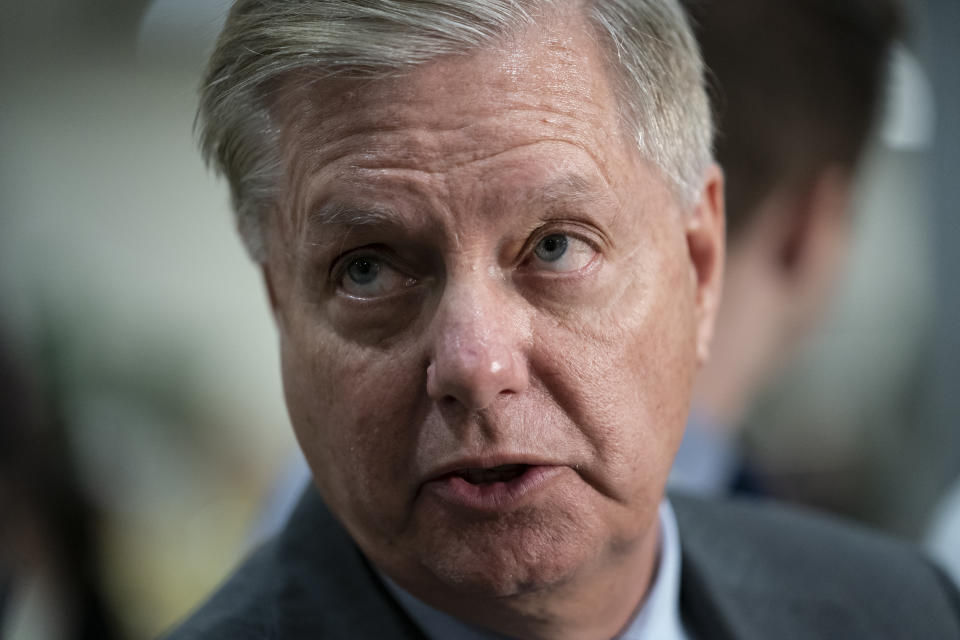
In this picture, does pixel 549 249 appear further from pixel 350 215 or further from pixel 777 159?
pixel 777 159

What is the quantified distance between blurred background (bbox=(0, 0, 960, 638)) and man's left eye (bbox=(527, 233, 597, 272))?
7.53ft

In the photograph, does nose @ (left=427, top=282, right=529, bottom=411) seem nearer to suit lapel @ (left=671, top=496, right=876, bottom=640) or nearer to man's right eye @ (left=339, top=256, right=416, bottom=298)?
man's right eye @ (left=339, top=256, right=416, bottom=298)

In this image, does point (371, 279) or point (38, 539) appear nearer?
point (371, 279)

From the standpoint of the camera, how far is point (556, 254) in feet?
3.71

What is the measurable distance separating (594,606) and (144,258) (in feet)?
12.4

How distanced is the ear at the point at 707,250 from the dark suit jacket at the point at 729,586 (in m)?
0.42

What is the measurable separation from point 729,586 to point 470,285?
31.2 inches

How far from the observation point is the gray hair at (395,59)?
108cm

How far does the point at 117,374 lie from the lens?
4090 mm

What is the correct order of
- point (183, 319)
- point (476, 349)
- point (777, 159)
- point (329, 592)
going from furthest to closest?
point (183, 319), point (777, 159), point (329, 592), point (476, 349)

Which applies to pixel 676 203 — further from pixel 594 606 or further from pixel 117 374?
pixel 117 374

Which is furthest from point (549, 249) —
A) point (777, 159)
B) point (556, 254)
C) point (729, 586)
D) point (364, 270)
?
point (777, 159)

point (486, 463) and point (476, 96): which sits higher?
point (476, 96)

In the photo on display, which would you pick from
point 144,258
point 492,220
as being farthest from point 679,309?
point 144,258
